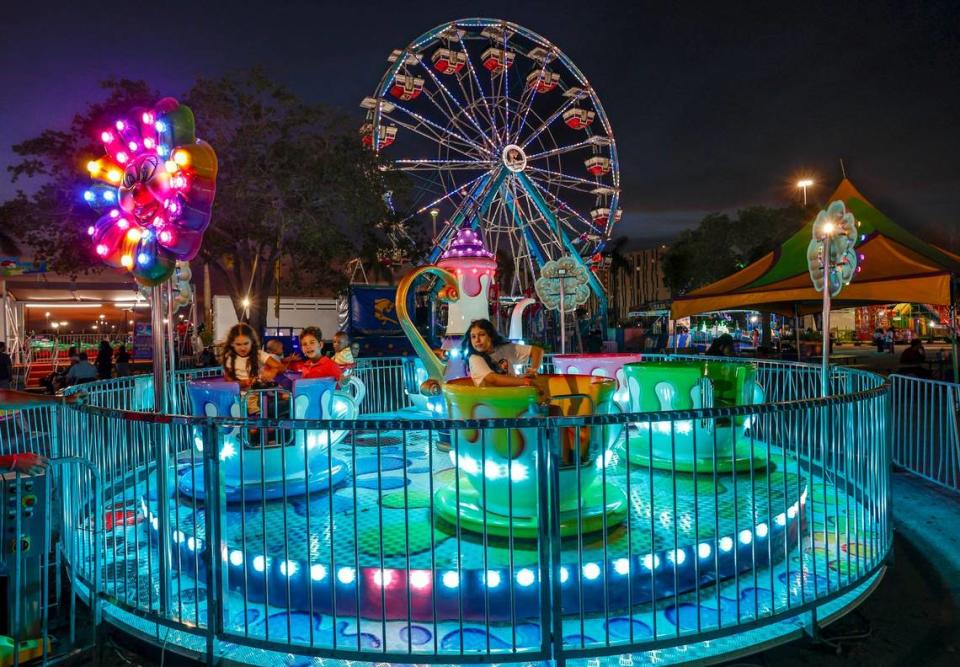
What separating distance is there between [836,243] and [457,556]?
5937 mm

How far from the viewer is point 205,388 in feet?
15.9

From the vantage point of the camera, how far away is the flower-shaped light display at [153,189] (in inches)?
151

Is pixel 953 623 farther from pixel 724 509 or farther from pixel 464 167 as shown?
pixel 464 167

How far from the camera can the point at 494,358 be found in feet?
16.7

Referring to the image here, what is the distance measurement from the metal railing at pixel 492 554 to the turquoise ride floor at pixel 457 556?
2 centimetres

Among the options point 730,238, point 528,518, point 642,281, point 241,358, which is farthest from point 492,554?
point 642,281

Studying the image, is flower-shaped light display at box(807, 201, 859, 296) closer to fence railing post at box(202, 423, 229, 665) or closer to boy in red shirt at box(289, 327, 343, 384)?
boy in red shirt at box(289, 327, 343, 384)

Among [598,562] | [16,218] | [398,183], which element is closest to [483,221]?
[398,183]

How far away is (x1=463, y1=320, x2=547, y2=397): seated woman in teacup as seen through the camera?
14.1ft

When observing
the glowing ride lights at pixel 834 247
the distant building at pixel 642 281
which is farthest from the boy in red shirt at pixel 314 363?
the distant building at pixel 642 281

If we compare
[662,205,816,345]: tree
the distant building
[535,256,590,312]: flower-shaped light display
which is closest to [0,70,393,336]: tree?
[535,256,590,312]: flower-shaped light display

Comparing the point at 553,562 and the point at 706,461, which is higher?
the point at 553,562

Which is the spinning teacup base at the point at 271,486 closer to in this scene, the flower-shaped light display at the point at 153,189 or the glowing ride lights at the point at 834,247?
the flower-shaped light display at the point at 153,189

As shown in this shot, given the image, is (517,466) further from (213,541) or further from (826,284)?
(826,284)
